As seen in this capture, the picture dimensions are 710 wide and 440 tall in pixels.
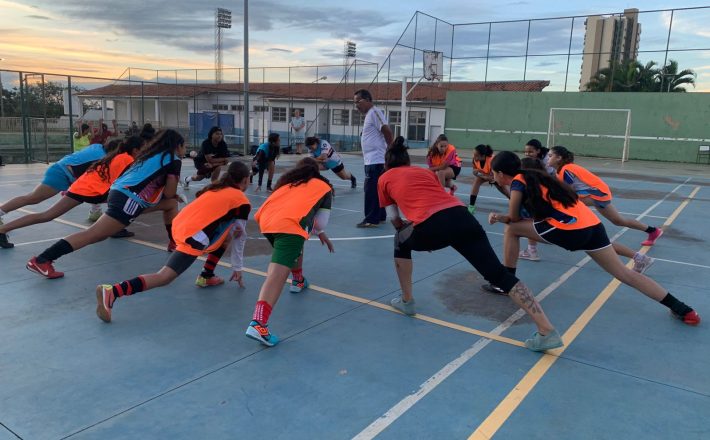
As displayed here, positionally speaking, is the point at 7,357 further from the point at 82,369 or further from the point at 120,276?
the point at 120,276

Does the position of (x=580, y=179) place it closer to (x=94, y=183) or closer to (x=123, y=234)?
(x=94, y=183)

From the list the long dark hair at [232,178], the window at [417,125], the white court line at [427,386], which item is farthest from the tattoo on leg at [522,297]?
the window at [417,125]

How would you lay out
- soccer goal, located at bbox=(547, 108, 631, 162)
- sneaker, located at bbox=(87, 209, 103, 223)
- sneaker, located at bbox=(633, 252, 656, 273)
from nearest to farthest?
sneaker, located at bbox=(633, 252, 656, 273) < sneaker, located at bbox=(87, 209, 103, 223) < soccer goal, located at bbox=(547, 108, 631, 162)

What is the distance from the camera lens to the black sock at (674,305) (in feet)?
15.2

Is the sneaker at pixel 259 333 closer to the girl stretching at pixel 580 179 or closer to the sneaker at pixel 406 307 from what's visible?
the sneaker at pixel 406 307

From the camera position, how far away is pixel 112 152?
6.59 metres

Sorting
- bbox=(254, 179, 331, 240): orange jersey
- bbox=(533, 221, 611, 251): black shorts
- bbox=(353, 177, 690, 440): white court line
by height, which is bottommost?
bbox=(353, 177, 690, 440): white court line

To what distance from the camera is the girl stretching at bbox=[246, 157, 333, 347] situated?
13.1ft

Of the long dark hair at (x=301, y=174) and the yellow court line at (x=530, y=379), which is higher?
the long dark hair at (x=301, y=174)

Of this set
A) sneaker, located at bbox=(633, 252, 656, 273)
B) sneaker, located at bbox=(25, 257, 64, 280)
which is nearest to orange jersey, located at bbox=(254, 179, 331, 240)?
sneaker, located at bbox=(25, 257, 64, 280)

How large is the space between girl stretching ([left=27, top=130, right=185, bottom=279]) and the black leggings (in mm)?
2962

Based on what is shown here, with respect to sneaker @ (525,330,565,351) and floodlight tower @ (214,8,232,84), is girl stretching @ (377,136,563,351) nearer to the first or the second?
sneaker @ (525,330,565,351)

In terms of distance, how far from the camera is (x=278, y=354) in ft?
13.0

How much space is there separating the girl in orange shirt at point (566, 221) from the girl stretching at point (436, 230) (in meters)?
0.64
